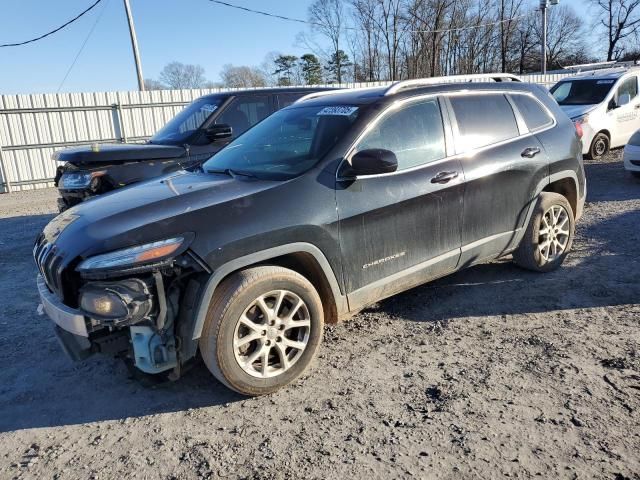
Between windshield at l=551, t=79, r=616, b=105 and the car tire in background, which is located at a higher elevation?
windshield at l=551, t=79, r=616, b=105

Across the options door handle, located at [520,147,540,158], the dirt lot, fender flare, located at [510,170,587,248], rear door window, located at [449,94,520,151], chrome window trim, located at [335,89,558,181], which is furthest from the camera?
fender flare, located at [510,170,587,248]

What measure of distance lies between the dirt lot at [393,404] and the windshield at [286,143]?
1405mm

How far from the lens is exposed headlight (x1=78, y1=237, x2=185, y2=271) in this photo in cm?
277

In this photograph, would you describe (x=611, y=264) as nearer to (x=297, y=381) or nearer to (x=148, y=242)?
(x=297, y=381)

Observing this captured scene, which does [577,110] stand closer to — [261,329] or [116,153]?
[116,153]

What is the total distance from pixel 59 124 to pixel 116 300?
539 inches

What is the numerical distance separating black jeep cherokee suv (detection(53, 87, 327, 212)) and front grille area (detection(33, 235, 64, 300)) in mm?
2520

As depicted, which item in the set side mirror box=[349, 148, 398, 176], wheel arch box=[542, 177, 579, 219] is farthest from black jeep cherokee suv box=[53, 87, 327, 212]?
wheel arch box=[542, 177, 579, 219]

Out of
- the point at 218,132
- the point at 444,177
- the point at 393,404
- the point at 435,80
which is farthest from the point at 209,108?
the point at 393,404

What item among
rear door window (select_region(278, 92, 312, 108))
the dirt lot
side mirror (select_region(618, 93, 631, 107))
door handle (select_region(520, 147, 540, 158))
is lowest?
the dirt lot

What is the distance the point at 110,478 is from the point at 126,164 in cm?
448

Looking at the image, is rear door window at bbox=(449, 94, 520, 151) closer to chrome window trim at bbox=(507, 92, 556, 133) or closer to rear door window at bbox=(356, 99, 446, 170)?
chrome window trim at bbox=(507, 92, 556, 133)

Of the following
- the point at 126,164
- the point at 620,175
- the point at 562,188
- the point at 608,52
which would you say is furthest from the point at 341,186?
the point at 608,52

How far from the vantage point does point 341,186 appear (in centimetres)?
343
